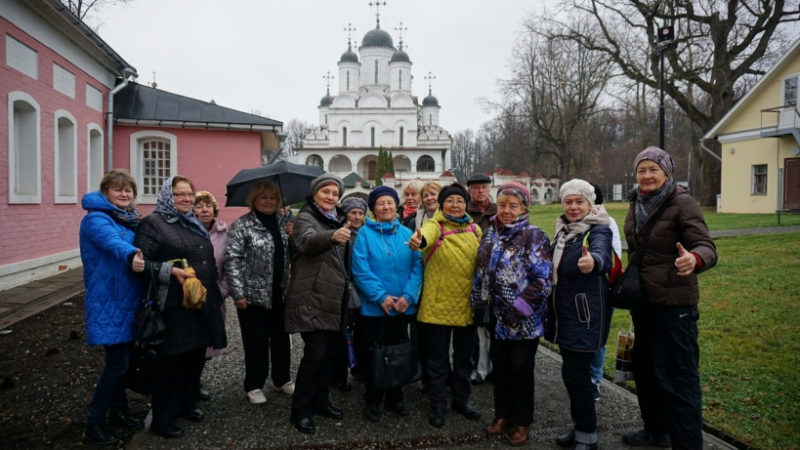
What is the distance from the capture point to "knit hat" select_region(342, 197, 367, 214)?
13.8 feet

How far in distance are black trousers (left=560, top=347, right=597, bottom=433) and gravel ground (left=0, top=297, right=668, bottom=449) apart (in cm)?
31

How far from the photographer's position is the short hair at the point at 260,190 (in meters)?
4.11

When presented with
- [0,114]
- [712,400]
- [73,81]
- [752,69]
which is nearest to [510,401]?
[712,400]

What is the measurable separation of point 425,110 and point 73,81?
58670mm

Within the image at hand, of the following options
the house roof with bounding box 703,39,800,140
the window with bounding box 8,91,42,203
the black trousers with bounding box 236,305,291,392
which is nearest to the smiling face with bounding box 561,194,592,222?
the black trousers with bounding box 236,305,291,392

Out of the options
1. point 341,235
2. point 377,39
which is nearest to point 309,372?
point 341,235

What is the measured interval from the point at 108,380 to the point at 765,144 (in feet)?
87.4

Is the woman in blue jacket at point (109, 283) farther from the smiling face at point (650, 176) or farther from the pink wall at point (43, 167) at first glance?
the pink wall at point (43, 167)

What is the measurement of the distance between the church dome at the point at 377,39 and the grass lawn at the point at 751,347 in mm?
58354

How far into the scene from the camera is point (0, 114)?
323 inches

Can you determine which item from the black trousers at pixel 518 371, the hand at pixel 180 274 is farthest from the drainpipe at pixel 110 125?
the black trousers at pixel 518 371

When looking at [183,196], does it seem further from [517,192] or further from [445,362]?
[517,192]

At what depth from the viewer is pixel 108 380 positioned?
3436 millimetres

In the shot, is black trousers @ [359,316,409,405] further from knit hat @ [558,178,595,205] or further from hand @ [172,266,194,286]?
knit hat @ [558,178,595,205]
